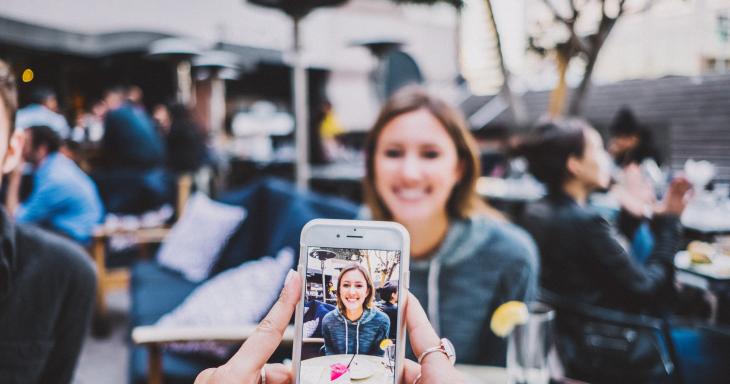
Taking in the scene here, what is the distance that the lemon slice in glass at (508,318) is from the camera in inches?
43.3

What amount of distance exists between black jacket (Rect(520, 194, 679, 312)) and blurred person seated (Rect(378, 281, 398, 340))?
1601mm

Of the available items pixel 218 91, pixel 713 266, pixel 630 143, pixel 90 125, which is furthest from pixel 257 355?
pixel 218 91

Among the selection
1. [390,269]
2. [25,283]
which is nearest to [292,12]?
[25,283]

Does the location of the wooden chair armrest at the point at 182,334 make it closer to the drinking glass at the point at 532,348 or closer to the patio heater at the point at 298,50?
the drinking glass at the point at 532,348

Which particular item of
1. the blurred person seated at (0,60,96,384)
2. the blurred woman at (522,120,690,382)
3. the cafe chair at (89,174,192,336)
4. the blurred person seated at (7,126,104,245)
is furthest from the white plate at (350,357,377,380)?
the cafe chair at (89,174,192,336)

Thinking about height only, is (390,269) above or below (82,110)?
below

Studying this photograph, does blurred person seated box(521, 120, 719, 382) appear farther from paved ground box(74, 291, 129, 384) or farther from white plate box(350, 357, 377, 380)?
paved ground box(74, 291, 129, 384)

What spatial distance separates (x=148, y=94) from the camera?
11359 mm

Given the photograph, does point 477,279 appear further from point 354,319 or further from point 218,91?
point 218,91

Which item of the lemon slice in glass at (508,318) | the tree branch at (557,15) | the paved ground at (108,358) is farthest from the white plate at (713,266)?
the paved ground at (108,358)

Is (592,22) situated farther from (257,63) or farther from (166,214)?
(257,63)

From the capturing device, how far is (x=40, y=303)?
95cm

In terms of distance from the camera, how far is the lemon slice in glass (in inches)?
43.3

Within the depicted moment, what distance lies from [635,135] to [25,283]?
461cm
